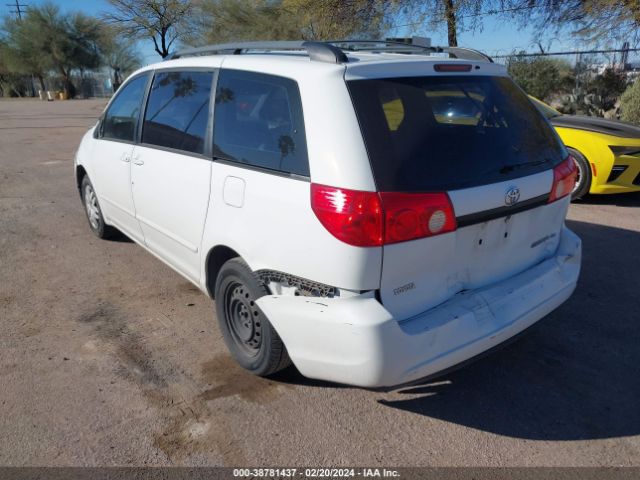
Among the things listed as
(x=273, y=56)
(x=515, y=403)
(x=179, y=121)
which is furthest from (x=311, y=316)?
(x=179, y=121)

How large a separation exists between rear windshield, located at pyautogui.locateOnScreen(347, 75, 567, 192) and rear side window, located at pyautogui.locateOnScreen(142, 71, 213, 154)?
127 cm

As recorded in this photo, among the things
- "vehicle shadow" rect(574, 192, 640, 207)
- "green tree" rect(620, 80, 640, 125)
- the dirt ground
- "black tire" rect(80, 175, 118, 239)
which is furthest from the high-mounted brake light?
"green tree" rect(620, 80, 640, 125)

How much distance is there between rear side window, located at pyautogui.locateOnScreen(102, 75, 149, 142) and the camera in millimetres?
4277

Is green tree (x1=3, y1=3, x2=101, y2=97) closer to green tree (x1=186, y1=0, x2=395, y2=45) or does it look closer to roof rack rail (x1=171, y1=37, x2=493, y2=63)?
green tree (x1=186, y1=0, x2=395, y2=45)

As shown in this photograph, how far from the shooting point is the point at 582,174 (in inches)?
266

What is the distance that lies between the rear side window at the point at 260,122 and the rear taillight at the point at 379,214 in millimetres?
255

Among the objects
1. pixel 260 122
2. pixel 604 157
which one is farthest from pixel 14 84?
pixel 260 122

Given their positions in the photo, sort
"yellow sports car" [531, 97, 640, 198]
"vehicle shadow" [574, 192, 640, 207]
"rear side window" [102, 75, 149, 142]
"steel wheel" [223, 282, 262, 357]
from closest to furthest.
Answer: "steel wheel" [223, 282, 262, 357], "rear side window" [102, 75, 149, 142], "yellow sports car" [531, 97, 640, 198], "vehicle shadow" [574, 192, 640, 207]

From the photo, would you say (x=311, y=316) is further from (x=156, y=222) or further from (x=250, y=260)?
(x=156, y=222)

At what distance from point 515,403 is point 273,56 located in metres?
2.37

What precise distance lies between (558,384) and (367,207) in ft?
5.58

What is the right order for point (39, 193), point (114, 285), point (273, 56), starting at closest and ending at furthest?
point (273, 56), point (114, 285), point (39, 193)

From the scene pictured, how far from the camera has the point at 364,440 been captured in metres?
2.66

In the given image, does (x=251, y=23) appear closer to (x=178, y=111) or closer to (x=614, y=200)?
(x=614, y=200)
